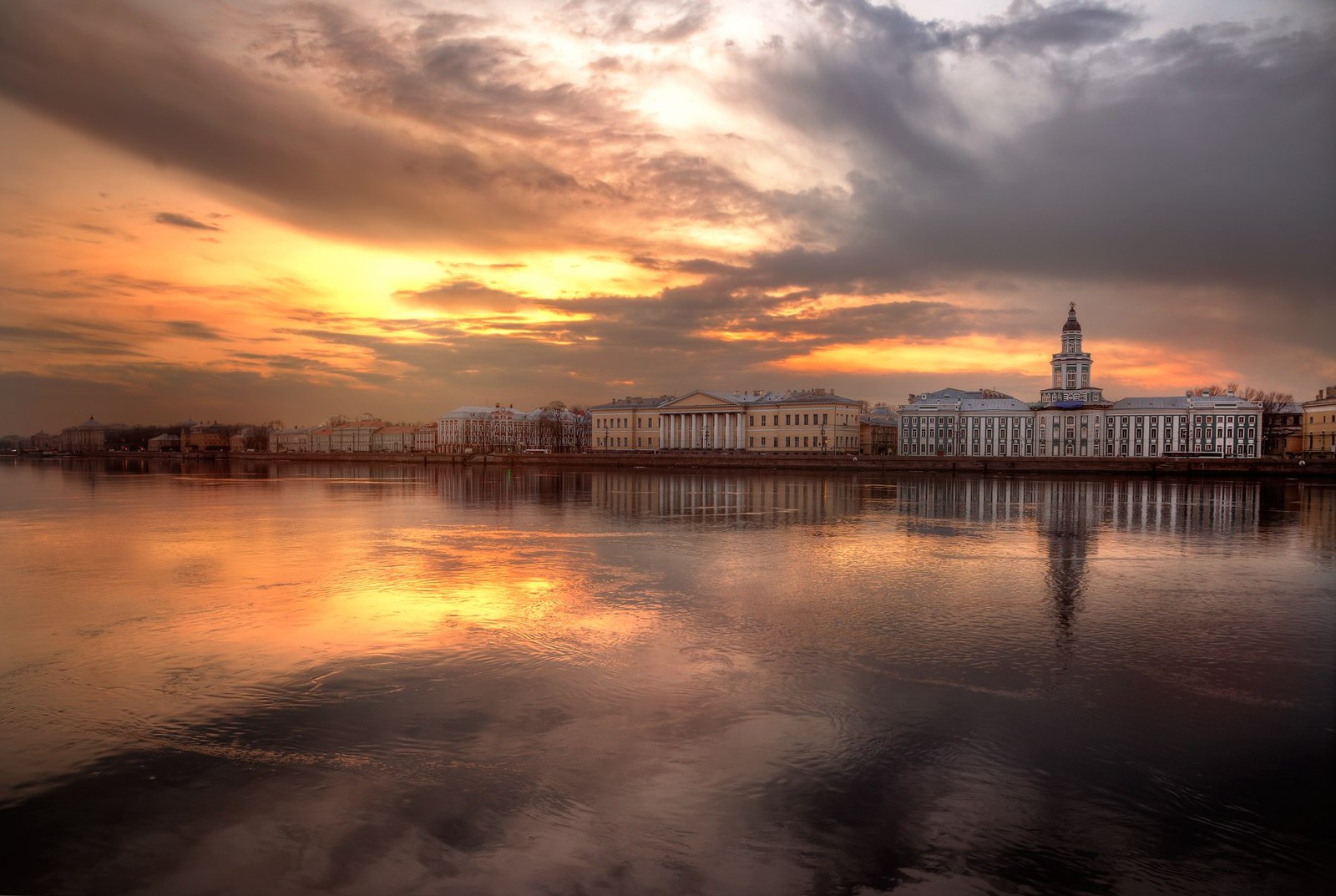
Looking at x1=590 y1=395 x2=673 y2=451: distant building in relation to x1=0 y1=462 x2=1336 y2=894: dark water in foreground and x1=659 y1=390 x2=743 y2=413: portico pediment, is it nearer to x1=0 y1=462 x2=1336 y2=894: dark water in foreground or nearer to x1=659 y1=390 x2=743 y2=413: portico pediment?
x1=659 y1=390 x2=743 y2=413: portico pediment

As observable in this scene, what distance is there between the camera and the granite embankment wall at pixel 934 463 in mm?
57750

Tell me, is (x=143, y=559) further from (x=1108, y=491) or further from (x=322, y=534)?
(x=1108, y=491)

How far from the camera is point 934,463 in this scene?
66.9 m

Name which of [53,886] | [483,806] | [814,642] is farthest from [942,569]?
[53,886]

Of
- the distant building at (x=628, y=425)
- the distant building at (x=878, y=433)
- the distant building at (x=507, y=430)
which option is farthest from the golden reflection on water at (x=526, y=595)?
the distant building at (x=507, y=430)

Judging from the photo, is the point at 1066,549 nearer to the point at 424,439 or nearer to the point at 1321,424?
the point at 1321,424

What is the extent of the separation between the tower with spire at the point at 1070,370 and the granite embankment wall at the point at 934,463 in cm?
2647

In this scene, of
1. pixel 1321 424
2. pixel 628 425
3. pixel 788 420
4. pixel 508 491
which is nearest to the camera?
pixel 508 491

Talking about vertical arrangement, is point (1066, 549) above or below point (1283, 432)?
below

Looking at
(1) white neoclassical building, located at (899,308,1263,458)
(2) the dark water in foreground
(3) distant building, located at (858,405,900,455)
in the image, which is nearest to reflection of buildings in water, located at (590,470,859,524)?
(2) the dark water in foreground

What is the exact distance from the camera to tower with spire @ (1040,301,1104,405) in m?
90.3

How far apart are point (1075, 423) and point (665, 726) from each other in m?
91.3

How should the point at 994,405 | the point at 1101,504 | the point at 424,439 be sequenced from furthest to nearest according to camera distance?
1. the point at 424,439
2. the point at 994,405
3. the point at 1101,504

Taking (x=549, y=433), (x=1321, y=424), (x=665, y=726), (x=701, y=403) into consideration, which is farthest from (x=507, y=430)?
(x=665, y=726)
